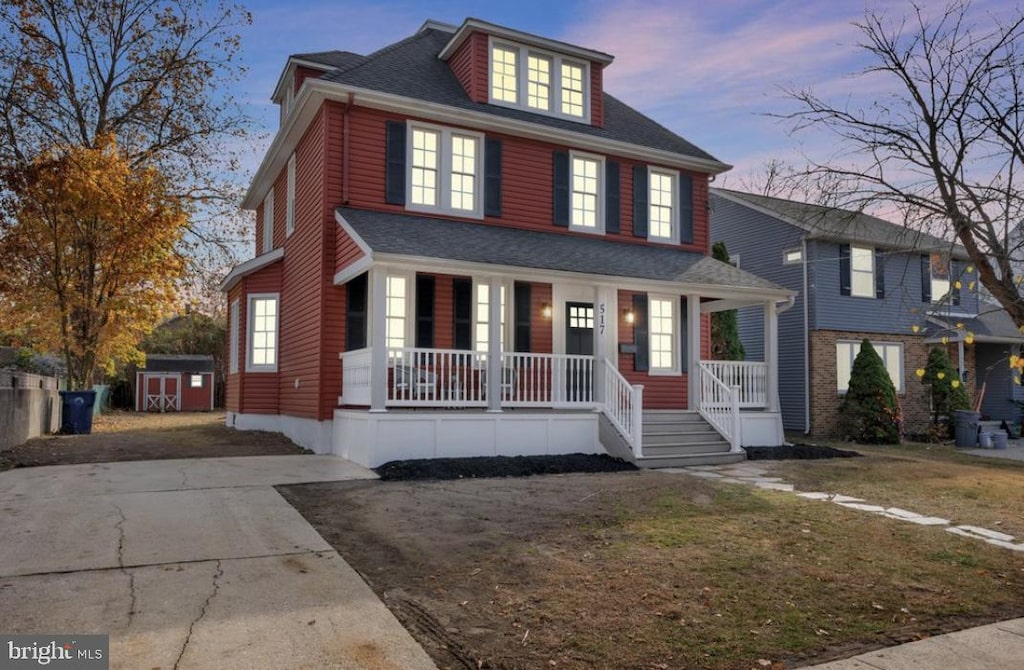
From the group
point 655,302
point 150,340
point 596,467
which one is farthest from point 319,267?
point 150,340

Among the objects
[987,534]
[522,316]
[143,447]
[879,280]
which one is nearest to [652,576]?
[987,534]

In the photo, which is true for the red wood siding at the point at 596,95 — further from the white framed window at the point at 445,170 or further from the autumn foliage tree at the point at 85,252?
the autumn foliage tree at the point at 85,252

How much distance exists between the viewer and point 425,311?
1183 cm

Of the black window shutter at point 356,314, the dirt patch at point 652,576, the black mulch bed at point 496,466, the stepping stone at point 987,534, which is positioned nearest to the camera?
the dirt patch at point 652,576

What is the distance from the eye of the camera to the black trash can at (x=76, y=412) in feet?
47.3

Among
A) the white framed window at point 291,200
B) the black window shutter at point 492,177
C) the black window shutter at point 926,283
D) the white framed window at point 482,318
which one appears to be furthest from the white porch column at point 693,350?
the black window shutter at point 926,283

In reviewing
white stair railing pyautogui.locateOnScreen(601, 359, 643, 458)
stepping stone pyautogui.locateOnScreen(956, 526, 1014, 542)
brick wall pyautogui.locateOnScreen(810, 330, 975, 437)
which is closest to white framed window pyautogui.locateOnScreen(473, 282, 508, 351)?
white stair railing pyautogui.locateOnScreen(601, 359, 643, 458)

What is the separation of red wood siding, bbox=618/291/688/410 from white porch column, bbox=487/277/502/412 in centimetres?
355

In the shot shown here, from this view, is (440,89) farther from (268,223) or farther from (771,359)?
(771,359)

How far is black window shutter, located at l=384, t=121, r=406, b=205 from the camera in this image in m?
11.9

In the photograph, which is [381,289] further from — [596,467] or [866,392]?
[866,392]

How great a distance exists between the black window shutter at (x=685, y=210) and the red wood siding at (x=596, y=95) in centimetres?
214

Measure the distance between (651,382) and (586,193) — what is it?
397 cm

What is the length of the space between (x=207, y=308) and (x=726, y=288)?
19459 mm
